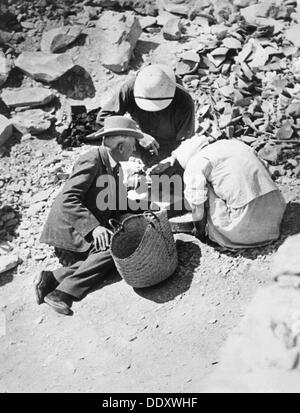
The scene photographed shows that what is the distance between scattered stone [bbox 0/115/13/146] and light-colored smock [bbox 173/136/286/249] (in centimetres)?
266

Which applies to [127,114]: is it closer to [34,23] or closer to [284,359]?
[34,23]

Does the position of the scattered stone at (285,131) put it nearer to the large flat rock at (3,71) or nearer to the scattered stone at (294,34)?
the scattered stone at (294,34)

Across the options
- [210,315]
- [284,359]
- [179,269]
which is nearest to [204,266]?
[179,269]

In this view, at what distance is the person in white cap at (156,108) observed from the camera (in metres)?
6.54

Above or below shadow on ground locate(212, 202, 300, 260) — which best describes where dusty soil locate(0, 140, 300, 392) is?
below

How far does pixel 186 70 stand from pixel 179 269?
2769mm

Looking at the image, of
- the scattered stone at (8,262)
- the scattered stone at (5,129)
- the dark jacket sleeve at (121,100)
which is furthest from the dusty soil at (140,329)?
the scattered stone at (5,129)

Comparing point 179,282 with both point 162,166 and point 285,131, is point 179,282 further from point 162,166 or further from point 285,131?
point 285,131

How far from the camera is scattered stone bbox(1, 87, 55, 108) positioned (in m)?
8.17

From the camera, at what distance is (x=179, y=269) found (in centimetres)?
594

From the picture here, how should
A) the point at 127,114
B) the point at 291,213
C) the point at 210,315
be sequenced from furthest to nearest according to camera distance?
the point at 127,114 < the point at 291,213 < the point at 210,315

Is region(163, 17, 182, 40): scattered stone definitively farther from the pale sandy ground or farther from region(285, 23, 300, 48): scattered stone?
the pale sandy ground

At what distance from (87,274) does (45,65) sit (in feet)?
11.2

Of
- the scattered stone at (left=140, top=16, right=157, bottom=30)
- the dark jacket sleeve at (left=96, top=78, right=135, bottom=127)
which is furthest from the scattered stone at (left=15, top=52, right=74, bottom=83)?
the dark jacket sleeve at (left=96, top=78, right=135, bottom=127)
